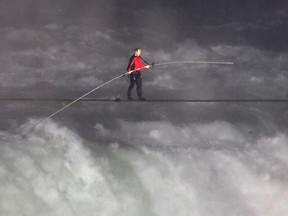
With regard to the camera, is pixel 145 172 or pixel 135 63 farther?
pixel 145 172

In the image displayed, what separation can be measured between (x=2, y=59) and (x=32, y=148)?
16.8 ft

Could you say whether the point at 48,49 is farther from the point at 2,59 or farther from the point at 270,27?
the point at 270,27

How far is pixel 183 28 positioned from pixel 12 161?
12.0m

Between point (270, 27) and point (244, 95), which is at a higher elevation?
point (270, 27)

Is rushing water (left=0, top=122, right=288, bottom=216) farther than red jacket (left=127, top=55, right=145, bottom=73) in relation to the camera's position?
Yes

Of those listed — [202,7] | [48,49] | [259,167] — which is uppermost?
[202,7]

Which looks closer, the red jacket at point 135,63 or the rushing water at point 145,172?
the red jacket at point 135,63

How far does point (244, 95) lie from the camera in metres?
26.3

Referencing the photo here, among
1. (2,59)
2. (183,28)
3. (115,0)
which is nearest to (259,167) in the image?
(183,28)

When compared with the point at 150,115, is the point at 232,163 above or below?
below

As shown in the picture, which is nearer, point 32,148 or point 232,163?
point 32,148

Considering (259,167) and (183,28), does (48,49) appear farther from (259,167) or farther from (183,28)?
(259,167)

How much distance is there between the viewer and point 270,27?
92.2ft

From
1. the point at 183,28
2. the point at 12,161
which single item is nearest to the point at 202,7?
the point at 183,28
